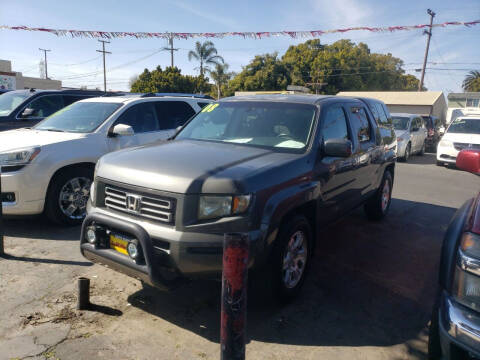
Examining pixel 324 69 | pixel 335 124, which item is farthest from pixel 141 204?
pixel 324 69

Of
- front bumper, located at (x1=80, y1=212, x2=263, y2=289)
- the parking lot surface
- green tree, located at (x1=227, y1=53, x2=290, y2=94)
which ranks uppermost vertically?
green tree, located at (x1=227, y1=53, x2=290, y2=94)

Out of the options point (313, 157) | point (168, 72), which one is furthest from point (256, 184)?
point (168, 72)

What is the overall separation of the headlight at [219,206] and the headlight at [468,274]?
1429 mm

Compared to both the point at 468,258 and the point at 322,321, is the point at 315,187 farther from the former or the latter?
the point at 468,258

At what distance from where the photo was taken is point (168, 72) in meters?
35.9

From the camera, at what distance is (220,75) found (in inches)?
1745

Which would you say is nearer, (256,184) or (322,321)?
(256,184)

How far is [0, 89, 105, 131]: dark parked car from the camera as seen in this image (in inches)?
300

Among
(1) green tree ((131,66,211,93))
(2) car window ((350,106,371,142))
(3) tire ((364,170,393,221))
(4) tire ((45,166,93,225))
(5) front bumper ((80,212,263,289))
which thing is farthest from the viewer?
(1) green tree ((131,66,211,93))

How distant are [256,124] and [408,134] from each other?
11.7 metres

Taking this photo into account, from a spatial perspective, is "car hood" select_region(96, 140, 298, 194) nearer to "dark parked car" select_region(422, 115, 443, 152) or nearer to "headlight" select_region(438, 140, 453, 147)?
"headlight" select_region(438, 140, 453, 147)

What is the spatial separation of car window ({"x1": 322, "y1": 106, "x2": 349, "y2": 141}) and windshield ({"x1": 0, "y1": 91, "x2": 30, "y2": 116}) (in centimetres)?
674

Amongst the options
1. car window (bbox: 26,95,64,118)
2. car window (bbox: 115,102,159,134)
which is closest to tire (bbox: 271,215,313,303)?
car window (bbox: 115,102,159,134)

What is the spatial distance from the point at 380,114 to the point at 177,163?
4090 millimetres
